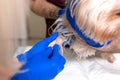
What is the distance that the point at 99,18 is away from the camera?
73 cm

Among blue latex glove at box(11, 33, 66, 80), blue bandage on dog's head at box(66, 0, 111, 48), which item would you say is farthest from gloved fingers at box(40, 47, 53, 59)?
blue bandage on dog's head at box(66, 0, 111, 48)

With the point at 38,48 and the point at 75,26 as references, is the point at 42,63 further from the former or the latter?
the point at 75,26

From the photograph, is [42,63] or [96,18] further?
[96,18]

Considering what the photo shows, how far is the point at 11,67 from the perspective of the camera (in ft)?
1.06

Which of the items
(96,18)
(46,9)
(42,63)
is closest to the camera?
(42,63)

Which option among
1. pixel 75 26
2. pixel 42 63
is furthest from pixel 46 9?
pixel 42 63

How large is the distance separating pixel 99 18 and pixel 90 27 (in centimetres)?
4

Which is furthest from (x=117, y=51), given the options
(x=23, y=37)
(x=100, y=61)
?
(x=23, y=37)

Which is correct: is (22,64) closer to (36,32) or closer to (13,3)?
(13,3)

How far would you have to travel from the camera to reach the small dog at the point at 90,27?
713 mm

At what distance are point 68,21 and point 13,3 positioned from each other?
496mm

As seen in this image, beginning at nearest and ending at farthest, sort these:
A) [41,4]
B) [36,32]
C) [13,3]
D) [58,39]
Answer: [13,3] < [58,39] < [41,4] < [36,32]

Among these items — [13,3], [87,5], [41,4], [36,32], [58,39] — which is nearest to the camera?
[13,3]

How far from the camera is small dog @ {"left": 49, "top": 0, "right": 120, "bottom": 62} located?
28.1 inches
